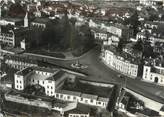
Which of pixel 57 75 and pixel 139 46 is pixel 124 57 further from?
pixel 57 75

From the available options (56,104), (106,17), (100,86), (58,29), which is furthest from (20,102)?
(106,17)

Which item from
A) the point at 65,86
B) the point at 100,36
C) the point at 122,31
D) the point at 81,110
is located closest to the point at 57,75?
the point at 65,86

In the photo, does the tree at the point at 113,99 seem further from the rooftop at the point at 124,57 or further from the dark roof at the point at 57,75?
the dark roof at the point at 57,75

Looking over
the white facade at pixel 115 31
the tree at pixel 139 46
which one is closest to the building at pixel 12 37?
the white facade at pixel 115 31

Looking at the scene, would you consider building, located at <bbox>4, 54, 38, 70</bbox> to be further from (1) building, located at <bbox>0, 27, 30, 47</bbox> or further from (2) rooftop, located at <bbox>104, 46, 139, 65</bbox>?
(2) rooftop, located at <bbox>104, 46, 139, 65</bbox>

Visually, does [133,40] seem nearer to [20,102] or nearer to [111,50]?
[111,50]

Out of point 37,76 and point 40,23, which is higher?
point 40,23
